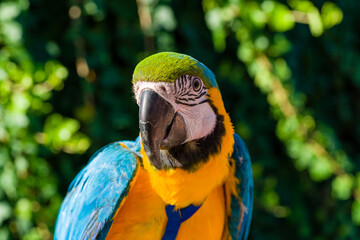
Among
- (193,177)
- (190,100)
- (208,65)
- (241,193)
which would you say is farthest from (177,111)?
(208,65)

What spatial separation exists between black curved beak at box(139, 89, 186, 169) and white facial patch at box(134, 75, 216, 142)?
0.01 m

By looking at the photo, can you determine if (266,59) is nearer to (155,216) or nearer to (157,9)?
(157,9)

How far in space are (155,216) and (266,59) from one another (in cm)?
84

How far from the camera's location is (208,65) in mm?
1555

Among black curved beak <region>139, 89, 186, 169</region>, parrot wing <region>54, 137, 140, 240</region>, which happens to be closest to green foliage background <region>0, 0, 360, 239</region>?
parrot wing <region>54, 137, 140, 240</region>

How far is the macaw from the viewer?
741 mm

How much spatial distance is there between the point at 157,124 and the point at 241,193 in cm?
40

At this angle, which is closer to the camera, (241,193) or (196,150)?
(196,150)

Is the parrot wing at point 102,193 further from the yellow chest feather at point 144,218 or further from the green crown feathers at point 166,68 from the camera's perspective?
the green crown feathers at point 166,68

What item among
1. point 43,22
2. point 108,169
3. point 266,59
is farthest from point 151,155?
point 43,22

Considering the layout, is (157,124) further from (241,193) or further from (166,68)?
(241,193)

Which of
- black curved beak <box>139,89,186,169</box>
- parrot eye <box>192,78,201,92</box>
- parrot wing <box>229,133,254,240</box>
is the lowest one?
parrot wing <box>229,133,254,240</box>

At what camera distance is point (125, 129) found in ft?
5.06

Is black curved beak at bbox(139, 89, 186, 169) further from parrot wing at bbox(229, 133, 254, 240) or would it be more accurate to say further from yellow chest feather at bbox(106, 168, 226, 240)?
parrot wing at bbox(229, 133, 254, 240)
